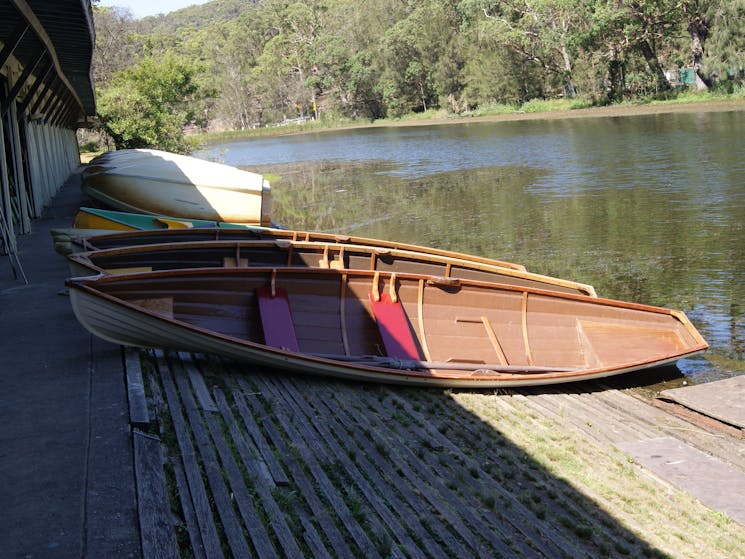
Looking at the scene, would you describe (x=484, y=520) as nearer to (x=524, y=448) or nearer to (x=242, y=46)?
(x=524, y=448)

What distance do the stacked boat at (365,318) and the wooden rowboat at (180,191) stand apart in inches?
261

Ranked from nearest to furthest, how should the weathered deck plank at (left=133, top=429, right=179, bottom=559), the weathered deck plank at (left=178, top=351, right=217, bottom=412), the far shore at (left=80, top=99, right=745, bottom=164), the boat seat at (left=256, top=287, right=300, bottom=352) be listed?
the weathered deck plank at (left=133, top=429, right=179, bottom=559) → the weathered deck plank at (left=178, top=351, right=217, bottom=412) → the boat seat at (left=256, top=287, right=300, bottom=352) → the far shore at (left=80, top=99, right=745, bottom=164)

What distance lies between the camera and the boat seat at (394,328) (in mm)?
9820

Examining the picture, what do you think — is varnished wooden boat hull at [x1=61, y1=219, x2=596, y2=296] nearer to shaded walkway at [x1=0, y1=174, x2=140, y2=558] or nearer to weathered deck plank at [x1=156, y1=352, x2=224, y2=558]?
shaded walkway at [x1=0, y1=174, x2=140, y2=558]

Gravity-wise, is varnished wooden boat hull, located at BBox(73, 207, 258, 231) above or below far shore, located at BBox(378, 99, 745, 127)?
below

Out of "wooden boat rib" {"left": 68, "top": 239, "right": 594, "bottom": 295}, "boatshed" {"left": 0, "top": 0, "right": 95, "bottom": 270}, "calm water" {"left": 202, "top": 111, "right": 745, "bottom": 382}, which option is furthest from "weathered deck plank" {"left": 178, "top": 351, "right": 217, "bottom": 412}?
"calm water" {"left": 202, "top": 111, "right": 745, "bottom": 382}

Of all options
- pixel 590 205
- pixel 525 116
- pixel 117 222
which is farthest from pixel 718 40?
pixel 117 222

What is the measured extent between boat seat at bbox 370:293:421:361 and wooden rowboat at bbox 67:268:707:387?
0.05 ft

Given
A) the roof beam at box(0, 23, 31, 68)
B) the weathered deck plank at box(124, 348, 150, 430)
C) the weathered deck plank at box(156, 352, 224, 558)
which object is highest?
the roof beam at box(0, 23, 31, 68)

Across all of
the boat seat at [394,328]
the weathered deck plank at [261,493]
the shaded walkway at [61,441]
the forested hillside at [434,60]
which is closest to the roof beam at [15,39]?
the shaded walkway at [61,441]

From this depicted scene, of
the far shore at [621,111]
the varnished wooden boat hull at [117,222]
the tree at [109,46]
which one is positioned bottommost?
the varnished wooden boat hull at [117,222]

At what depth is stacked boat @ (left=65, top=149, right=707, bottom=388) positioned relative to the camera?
870cm

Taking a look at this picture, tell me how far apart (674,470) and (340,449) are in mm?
3205

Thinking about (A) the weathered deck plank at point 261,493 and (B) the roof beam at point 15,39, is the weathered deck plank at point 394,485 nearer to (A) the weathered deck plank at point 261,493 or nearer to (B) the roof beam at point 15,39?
(A) the weathered deck plank at point 261,493
